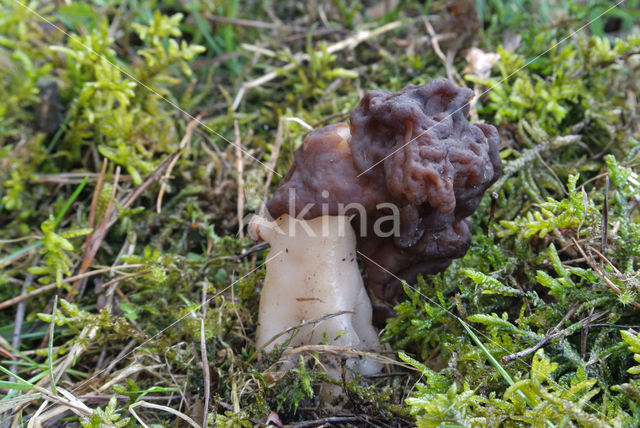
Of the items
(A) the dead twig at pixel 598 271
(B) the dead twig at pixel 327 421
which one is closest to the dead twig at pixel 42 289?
(B) the dead twig at pixel 327 421

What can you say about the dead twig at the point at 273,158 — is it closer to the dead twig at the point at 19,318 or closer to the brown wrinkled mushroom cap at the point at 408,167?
the brown wrinkled mushroom cap at the point at 408,167

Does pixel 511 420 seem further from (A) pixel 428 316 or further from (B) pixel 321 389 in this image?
(B) pixel 321 389

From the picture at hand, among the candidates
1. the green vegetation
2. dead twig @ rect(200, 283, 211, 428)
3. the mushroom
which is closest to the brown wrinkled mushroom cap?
the mushroom

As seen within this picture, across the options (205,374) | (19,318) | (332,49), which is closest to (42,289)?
(19,318)

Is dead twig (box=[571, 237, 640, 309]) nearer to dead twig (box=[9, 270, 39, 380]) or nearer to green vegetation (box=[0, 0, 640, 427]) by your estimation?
green vegetation (box=[0, 0, 640, 427])

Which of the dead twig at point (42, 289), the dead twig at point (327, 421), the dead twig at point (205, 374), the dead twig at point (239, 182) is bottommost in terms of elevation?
the dead twig at point (327, 421)

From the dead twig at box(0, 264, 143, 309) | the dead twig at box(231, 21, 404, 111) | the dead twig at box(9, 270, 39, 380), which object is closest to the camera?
the dead twig at box(9, 270, 39, 380)
